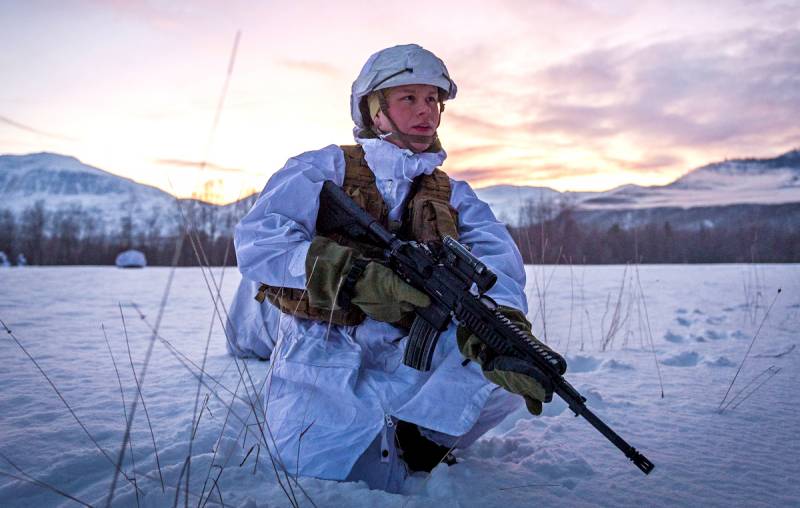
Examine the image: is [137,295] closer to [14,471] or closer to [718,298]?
[14,471]

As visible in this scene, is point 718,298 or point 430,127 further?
point 718,298

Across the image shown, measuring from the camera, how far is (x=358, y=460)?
1.88 meters

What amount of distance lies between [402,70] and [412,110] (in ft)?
0.63

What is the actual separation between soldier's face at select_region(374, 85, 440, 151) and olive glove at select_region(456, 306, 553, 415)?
1.06 meters

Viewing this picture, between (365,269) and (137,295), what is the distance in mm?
6869

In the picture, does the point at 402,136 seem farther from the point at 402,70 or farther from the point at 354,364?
the point at 354,364

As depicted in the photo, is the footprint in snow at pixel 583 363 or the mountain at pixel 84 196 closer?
the footprint in snow at pixel 583 363

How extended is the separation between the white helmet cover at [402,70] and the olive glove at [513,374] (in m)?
1.25

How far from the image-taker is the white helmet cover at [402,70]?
2367mm

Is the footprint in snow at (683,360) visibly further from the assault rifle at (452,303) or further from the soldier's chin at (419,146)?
the soldier's chin at (419,146)

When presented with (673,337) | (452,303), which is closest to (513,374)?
(452,303)

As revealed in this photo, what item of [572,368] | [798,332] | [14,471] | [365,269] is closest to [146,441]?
[14,471]

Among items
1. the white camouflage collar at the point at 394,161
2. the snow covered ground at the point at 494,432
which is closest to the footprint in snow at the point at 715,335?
the snow covered ground at the point at 494,432

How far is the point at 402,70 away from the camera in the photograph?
7.77 ft
